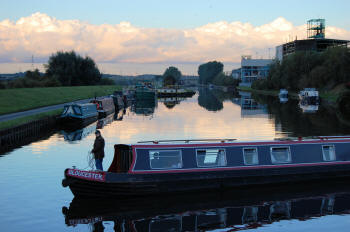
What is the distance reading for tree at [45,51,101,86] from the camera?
13861 cm

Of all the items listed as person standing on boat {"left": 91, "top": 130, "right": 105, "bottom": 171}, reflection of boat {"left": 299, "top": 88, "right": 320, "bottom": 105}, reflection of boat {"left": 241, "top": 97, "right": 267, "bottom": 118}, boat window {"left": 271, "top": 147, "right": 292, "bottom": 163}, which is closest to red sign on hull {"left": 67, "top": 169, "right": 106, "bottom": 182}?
person standing on boat {"left": 91, "top": 130, "right": 105, "bottom": 171}

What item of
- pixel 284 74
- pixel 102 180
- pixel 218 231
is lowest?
pixel 218 231

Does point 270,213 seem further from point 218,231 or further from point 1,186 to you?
point 1,186

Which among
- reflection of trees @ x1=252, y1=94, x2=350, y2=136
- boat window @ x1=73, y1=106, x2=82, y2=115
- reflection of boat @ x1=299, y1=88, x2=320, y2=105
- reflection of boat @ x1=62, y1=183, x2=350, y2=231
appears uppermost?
reflection of boat @ x1=299, y1=88, x2=320, y2=105

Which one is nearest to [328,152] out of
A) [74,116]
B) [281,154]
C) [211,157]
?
[281,154]

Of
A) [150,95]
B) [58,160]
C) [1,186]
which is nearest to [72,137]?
[58,160]

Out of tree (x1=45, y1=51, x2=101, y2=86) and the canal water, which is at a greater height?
tree (x1=45, y1=51, x2=101, y2=86)

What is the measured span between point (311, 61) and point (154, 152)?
10257cm

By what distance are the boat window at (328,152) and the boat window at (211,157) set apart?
6177 mm

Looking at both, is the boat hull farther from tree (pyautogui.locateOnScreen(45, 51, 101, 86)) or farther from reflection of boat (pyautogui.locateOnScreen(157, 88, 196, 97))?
reflection of boat (pyautogui.locateOnScreen(157, 88, 196, 97))

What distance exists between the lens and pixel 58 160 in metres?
30.4

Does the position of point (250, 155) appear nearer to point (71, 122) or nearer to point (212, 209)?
point (212, 209)

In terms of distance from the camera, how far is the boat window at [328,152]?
24.6m

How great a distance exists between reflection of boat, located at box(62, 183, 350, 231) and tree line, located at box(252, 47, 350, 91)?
75.3 m
